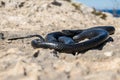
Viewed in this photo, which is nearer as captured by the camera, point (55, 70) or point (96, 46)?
point (55, 70)

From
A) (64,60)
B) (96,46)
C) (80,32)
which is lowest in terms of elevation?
(80,32)

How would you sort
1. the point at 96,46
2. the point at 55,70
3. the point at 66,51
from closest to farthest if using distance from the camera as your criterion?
1. the point at 55,70
2. the point at 66,51
3. the point at 96,46

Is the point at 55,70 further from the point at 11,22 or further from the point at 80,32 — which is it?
the point at 11,22

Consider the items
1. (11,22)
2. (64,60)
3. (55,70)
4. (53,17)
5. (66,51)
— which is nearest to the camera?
(55,70)

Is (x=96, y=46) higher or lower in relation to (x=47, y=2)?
higher

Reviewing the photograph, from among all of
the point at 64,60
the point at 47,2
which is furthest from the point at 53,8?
the point at 64,60

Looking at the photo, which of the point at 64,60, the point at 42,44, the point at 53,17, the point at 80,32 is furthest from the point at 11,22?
the point at 64,60

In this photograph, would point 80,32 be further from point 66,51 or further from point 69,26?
point 66,51
